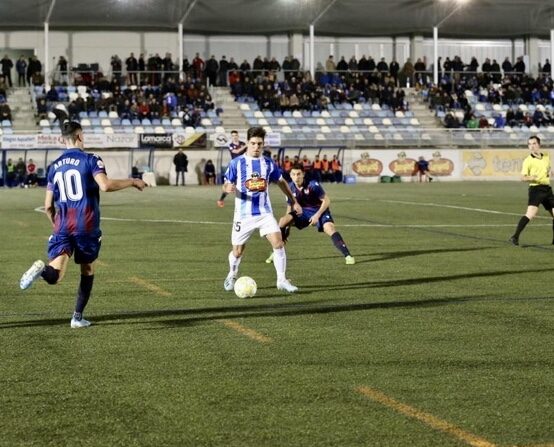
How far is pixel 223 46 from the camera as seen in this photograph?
63125 millimetres

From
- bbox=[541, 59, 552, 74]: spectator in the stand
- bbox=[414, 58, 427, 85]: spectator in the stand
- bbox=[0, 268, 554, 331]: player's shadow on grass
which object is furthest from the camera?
bbox=[541, 59, 552, 74]: spectator in the stand

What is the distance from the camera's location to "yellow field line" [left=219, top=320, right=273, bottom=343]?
9.45 metres

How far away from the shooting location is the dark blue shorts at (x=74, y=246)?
984cm

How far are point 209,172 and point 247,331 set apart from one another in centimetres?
4035

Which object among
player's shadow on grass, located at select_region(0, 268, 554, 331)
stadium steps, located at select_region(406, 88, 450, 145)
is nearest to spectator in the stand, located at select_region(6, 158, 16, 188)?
stadium steps, located at select_region(406, 88, 450, 145)

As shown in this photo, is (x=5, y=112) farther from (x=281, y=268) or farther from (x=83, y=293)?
(x=83, y=293)

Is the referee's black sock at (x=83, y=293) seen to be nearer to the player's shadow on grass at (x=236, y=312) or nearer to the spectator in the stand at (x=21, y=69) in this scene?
the player's shadow on grass at (x=236, y=312)

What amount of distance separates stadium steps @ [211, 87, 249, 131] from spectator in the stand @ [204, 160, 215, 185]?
9.57 feet

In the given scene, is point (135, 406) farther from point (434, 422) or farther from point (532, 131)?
point (532, 131)

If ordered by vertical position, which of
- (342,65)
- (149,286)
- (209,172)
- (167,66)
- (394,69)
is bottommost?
(149,286)

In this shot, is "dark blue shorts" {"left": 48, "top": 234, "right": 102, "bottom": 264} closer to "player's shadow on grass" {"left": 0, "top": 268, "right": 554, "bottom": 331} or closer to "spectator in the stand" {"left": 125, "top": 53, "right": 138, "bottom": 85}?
"player's shadow on grass" {"left": 0, "top": 268, "right": 554, "bottom": 331}

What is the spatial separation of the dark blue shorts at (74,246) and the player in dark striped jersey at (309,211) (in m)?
6.20

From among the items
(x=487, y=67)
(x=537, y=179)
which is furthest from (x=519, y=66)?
(x=537, y=179)

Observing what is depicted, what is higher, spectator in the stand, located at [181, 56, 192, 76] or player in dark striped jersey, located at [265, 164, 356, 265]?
spectator in the stand, located at [181, 56, 192, 76]
